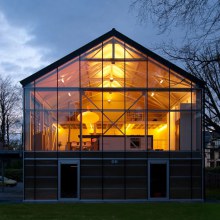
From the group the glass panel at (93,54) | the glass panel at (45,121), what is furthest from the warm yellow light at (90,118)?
the glass panel at (93,54)

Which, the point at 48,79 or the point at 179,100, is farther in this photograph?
the point at 179,100

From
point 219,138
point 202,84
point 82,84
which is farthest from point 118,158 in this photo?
point 219,138

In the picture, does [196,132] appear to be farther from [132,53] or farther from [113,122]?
[132,53]

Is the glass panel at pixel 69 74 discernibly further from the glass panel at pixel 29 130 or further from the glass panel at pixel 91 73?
the glass panel at pixel 29 130

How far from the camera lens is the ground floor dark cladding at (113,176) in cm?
2634

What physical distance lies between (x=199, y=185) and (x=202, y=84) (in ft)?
17.5

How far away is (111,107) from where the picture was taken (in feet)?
87.6

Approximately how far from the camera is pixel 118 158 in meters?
26.7

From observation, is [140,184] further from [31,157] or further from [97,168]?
[31,157]

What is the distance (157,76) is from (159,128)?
277 centimetres

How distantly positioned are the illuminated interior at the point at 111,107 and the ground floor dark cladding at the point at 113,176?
1.55ft

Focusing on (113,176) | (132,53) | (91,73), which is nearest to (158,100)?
(132,53)

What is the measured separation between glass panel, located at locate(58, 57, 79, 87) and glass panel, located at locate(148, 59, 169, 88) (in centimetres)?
386

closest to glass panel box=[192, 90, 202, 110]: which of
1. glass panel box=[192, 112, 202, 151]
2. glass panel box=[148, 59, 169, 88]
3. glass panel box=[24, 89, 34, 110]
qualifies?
glass panel box=[192, 112, 202, 151]
